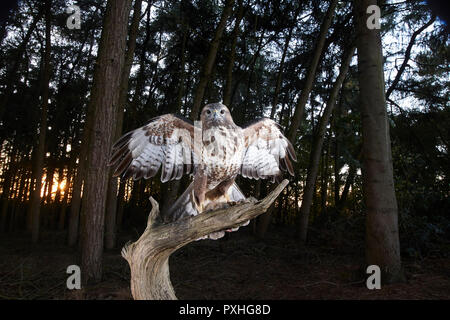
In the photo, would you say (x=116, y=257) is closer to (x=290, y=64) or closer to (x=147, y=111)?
(x=147, y=111)

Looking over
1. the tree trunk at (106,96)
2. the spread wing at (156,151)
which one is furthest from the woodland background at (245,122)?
the spread wing at (156,151)

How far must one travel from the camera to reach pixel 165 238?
7.00 ft

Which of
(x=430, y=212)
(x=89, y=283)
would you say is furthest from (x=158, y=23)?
(x=430, y=212)

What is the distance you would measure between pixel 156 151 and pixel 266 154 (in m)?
0.97

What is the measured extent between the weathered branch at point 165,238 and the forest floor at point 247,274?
187 cm

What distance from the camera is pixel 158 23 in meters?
10.2

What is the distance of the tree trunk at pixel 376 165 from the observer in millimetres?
4008

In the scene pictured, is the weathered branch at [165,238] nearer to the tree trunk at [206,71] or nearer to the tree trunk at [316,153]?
the tree trunk at [206,71]

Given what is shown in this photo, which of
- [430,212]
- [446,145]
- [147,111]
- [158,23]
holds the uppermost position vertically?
[158,23]

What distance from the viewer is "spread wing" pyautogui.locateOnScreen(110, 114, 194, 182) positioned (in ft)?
7.84

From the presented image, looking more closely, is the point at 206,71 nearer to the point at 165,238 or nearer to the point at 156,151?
the point at 156,151
